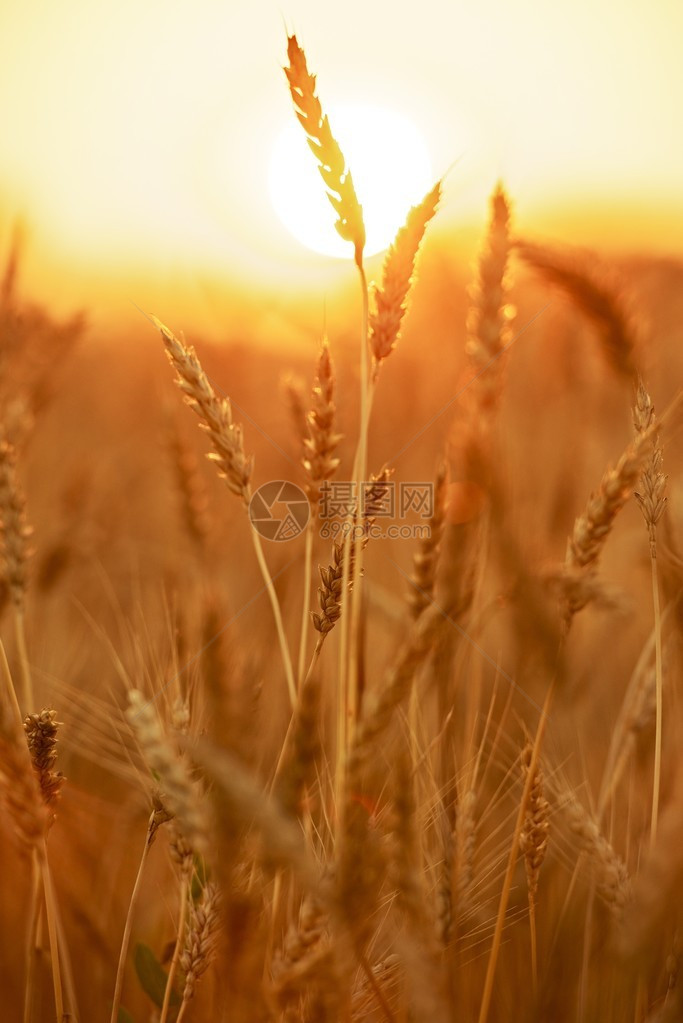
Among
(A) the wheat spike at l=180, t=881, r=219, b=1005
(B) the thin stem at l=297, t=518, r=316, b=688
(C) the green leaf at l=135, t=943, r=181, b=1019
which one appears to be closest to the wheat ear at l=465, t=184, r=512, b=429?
(B) the thin stem at l=297, t=518, r=316, b=688

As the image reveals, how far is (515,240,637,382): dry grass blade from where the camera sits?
0.81m

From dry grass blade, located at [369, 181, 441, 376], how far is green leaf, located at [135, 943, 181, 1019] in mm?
814

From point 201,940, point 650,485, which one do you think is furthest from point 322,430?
point 201,940

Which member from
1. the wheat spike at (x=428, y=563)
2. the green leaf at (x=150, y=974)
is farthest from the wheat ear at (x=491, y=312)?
the green leaf at (x=150, y=974)

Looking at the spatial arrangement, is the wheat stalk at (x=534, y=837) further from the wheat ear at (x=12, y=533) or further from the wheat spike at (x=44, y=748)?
the wheat ear at (x=12, y=533)

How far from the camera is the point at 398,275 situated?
0.70 metres

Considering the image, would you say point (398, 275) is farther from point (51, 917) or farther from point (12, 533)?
point (51, 917)

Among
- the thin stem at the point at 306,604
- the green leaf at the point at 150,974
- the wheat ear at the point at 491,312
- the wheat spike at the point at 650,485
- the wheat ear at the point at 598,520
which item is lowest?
the green leaf at the point at 150,974

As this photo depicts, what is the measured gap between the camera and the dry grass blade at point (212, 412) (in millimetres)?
704

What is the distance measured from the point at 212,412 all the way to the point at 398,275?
0.77 ft

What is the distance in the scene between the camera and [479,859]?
0.99 meters

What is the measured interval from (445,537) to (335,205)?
0.34 m

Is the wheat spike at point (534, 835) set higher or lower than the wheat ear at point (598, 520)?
lower

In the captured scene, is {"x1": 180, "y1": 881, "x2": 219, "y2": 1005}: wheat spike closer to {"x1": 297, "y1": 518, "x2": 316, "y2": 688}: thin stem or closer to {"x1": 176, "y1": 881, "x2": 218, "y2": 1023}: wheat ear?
{"x1": 176, "y1": 881, "x2": 218, "y2": 1023}: wheat ear
